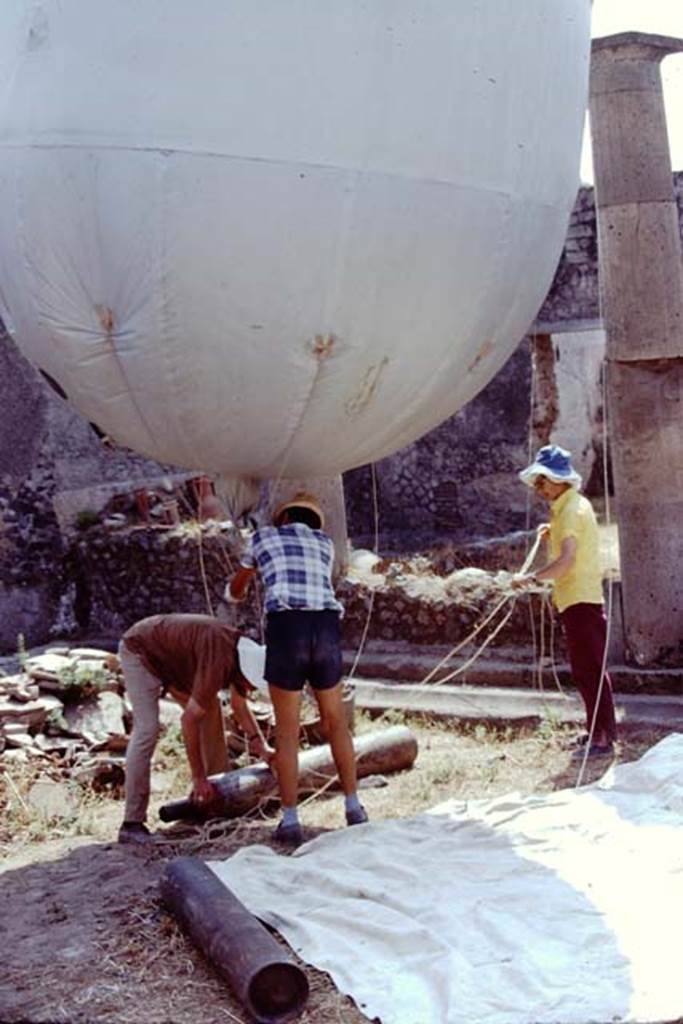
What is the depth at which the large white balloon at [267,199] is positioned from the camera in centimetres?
455

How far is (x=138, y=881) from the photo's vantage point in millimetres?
5551

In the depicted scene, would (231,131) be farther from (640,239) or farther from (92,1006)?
(640,239)

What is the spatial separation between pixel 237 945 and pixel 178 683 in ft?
6.41

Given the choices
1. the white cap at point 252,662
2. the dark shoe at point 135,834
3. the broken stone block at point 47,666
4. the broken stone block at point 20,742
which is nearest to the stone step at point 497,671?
the broken stone block at point 47,666

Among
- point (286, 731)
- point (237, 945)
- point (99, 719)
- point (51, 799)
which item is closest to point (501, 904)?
point (237, 945)

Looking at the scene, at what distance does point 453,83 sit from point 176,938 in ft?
10.2

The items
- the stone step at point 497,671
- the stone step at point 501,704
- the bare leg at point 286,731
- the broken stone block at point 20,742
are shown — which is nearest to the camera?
the bare leg at point 286,731

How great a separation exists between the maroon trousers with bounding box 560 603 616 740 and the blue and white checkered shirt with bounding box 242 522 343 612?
→ 1.69m

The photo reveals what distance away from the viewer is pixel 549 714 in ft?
26.0

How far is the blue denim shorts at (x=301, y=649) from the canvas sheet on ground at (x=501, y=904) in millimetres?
659

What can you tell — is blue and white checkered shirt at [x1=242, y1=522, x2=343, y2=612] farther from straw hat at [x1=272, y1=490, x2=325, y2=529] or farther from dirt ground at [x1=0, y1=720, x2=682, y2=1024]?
dirt ground at [x1=0, y1=720, x2=682, y2=1024]

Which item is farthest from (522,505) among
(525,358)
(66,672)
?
(66,672)

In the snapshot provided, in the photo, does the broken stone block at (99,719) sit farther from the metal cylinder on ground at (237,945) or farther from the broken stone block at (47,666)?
the metal cylinder on ground at (237,945)

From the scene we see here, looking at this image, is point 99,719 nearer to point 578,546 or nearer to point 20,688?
point 20,688
